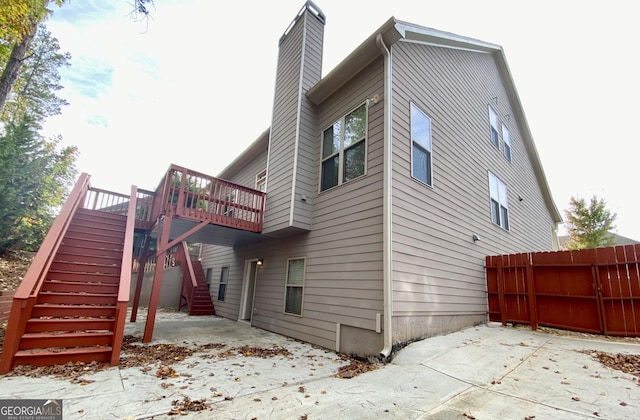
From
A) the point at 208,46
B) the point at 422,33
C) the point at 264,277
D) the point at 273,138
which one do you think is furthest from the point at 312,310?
the point at 208,46

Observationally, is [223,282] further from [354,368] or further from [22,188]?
[354,368]

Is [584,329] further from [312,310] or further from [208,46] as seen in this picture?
[208,46]

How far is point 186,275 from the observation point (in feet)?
39.7

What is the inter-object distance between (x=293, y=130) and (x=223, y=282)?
267 inches

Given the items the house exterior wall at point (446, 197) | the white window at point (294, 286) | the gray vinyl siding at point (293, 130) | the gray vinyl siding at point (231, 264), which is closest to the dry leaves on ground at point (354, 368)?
the house exterior wall at point (446, 197)

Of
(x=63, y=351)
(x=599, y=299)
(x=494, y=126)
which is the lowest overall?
(x=63, y=351)

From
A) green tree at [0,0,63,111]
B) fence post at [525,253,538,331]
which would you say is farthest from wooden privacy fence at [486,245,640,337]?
green tree at [0,0,63,111]

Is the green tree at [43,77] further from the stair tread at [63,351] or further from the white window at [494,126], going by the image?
the white window at [494,126]

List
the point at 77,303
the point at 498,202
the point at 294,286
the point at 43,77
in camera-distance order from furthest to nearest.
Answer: the point at 43,77
the point at 498,202
the point at 294,286
the point at 77,303

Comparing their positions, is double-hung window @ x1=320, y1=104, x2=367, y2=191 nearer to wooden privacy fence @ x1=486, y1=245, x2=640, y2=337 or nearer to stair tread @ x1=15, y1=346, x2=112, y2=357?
wooden privacy fence @ x1=486, y1=245, x2=640, y2=337

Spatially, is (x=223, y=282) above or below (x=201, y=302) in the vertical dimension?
above

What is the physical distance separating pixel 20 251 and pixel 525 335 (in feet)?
51.0

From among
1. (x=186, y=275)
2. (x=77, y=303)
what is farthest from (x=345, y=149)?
(x=186, y=275)

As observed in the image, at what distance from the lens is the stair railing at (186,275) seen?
11312mm
